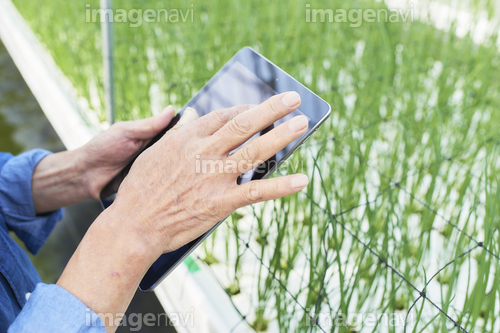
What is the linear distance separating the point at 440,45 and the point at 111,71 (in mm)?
1386

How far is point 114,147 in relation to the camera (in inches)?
31.9

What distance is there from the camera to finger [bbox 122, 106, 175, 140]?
76 centimetres

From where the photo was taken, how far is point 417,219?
1.14 metres

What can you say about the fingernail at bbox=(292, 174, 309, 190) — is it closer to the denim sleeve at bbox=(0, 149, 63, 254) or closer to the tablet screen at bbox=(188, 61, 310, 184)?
the tablet screen at bbox=(188, 61, 310, 184)

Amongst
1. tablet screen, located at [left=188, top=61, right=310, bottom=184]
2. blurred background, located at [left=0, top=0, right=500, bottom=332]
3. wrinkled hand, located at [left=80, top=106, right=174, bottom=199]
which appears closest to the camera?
tablet screen, located at [left=188, top=61, right=310, bottom=184]

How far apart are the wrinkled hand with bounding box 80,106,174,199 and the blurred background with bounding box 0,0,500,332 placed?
0.79 ft

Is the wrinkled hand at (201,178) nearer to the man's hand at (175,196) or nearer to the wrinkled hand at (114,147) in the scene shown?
the man's hand at (175,196)

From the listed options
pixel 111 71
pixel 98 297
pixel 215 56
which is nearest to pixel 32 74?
pixel 111 71

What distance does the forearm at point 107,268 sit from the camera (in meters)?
0.51

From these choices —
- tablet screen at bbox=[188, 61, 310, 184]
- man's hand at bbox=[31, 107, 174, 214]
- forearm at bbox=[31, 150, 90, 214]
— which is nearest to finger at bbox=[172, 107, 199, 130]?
tablet screen at bbox=[188, 61, 310, 184]

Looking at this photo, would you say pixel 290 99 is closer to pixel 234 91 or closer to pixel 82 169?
pixel 234 91

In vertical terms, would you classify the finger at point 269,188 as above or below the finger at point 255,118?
below

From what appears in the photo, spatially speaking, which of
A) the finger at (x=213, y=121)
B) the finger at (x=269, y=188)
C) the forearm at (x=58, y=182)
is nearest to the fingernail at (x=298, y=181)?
the finger at (x=269, y=188)

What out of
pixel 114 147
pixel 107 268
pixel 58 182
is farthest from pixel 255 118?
pixel 58 182
